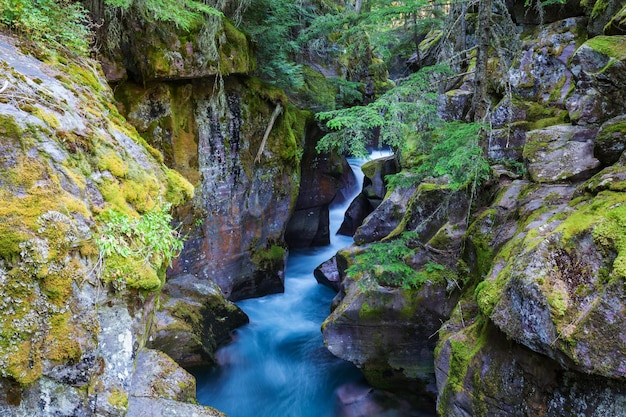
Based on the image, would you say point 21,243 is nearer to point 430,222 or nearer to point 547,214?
point 547,214

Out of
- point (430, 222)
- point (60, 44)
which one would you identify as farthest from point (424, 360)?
point (60, 44)

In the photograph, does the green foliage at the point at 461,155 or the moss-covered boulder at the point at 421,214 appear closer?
the green foliage at the point at 461,155

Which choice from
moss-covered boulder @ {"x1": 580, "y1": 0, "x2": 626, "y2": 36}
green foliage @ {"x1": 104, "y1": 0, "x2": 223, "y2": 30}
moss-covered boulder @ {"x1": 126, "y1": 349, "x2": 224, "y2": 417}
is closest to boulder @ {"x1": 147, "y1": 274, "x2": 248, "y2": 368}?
moss-covered boulder @ {"x1": 126, "y1": 349, "x2": 224, "y2": 417}

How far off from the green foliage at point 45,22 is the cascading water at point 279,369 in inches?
309

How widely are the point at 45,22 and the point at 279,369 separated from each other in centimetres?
906

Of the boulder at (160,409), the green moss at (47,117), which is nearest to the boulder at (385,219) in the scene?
the boulder at (160,409)

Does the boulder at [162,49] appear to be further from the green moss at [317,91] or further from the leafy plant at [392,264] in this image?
the leafy plant at [392,264]

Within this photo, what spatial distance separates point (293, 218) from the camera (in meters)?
16.4

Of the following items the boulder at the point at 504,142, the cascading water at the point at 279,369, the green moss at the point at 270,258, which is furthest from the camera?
the green moss at the point at 270,258

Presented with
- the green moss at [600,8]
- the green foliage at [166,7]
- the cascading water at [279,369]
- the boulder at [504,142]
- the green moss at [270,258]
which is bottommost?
the cascading water at [279,369]

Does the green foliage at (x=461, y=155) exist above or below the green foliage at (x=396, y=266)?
above

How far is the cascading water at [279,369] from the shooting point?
9.19 metres

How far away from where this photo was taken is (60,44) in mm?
5312

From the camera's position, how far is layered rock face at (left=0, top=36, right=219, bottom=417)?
2875 millimetres
